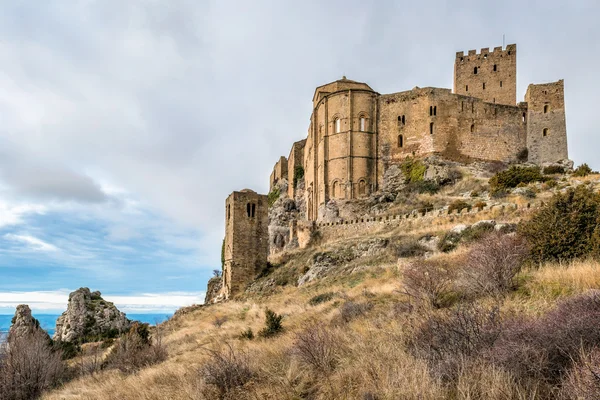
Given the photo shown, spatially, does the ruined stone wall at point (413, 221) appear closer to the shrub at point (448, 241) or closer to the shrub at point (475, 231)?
the shrub at point (475, 231)

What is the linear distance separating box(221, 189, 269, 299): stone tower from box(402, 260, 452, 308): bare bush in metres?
22.3

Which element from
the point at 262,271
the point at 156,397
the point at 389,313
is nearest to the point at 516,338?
the point at 389,313

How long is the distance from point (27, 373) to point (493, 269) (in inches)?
464

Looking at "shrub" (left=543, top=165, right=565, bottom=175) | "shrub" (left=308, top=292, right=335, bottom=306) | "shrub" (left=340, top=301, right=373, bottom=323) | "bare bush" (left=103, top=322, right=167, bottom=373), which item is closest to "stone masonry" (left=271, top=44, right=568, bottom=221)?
"shrub" (left=543, top=165, right=565, bottom=175)

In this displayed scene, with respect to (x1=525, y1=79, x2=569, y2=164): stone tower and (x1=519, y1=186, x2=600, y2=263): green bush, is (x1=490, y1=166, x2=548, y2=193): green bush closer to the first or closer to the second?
(x1=525, y1=79, x2=569, y2=164): stone tower

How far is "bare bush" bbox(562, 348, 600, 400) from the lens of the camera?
3213 millimetres

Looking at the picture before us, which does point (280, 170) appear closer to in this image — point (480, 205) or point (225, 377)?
point (480, 205)

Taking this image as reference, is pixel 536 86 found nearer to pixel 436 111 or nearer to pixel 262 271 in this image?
pixel 436 111

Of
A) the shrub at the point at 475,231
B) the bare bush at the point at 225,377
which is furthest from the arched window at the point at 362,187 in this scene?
the bare bush at the point at 225,377

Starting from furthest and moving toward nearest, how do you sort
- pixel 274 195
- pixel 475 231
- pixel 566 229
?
pixel 274 195, pixel 475 231, pixel 566 229

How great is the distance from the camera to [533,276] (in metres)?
8.45

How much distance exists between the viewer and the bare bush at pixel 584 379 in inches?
126

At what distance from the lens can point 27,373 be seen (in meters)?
11.1

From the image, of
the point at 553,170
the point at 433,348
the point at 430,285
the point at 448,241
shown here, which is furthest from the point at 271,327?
the point at 553,170
